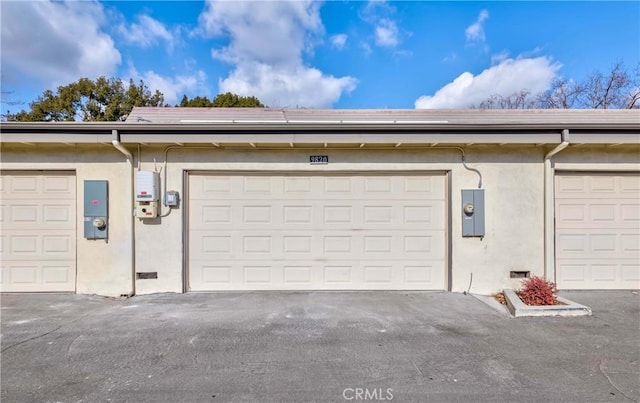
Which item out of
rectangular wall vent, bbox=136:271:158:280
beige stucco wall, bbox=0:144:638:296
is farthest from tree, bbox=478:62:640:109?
rectangular wall vent, bbox=136:271:158:280

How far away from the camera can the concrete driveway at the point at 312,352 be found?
2.63 meters

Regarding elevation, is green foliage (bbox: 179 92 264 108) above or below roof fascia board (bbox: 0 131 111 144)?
above

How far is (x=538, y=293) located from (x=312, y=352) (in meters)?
3.64

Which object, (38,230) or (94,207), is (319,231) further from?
(38,230)

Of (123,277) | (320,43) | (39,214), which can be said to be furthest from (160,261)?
(320,43)

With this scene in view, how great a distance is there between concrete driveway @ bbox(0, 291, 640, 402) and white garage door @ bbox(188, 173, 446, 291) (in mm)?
648

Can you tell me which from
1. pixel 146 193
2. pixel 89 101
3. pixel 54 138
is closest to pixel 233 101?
pixel 89 101

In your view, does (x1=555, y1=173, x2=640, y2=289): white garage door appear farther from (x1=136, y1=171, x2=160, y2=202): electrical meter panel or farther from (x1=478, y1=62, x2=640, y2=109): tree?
(x1=478, y1=62, x2=640, y2=109): tree

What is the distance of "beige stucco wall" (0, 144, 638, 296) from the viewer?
542cm

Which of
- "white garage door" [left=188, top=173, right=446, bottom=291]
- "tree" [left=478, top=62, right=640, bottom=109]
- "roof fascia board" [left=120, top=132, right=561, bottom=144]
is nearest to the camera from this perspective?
"roof fascia board" [left=120, top=132, right=561, bottom=144]

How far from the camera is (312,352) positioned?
3.30m

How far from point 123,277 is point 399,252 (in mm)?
4876

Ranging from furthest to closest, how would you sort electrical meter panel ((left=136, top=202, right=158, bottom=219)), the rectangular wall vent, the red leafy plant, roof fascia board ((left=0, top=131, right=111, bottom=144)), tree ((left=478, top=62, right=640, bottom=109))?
tree ((left=478, top=62, right=640, bottom=109))
the rectangular wall vent
electrical meter panel ((left=136, top=202, right=158, bottom=219))
roof fascia board ((left=0, top=131, right=111, bottom=144))
the red leafy plant

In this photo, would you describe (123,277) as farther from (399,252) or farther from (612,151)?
(612,151)
